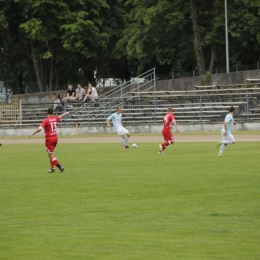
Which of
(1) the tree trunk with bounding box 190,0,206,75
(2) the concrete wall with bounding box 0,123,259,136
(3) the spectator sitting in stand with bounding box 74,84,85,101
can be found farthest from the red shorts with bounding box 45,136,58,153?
(1) the tree trunk with bounding box 190,0,206,75

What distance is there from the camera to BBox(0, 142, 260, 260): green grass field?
11.5 metres

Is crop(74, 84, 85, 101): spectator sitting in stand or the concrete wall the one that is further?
crop(74, 84, 85, 101): spectator sitting in stand

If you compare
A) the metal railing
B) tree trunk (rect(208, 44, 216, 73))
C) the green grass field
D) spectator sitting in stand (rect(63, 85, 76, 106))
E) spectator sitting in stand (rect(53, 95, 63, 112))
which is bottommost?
the green grass field

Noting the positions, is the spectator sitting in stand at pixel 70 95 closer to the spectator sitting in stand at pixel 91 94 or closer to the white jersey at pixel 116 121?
the spectator sitting in stand at pixel 91 94

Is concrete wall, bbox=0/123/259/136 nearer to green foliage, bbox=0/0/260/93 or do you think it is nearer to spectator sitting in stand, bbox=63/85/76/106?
spectator sitting in stand, bbox=63/85/76/106

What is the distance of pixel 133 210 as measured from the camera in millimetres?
15242

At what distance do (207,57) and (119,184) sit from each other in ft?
147

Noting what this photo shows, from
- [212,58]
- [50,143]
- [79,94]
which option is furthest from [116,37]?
[50,143]

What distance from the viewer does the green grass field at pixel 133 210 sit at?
11453 millimetres

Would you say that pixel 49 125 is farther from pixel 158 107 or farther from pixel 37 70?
pixel 37 70

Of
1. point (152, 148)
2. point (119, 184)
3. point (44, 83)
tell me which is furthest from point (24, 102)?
point (119, 184)

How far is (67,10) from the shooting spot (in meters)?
64.8

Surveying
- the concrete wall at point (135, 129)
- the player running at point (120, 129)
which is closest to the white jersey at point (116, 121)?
the player running at point (120, 129)

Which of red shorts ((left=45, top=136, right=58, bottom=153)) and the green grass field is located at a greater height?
red shorts ((left=45, top=136, right=58, bottom=153))
